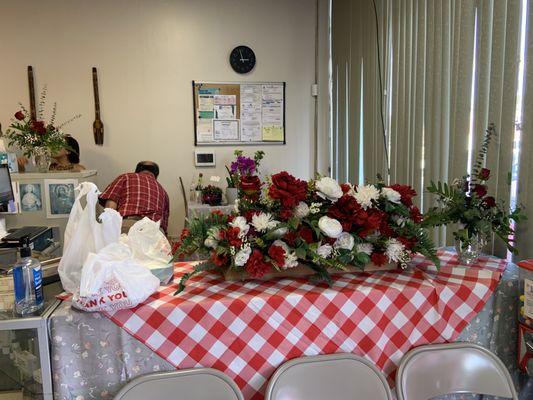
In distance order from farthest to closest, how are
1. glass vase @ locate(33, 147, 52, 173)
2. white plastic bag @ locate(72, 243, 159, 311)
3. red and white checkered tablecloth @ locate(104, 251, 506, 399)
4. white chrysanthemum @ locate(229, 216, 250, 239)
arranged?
1. glass vase @ locate(33, 147, 52, 173)
2. white chrysanthemum @ locate(229, 216, 250, 239)
3. red and white checkered tablecloth @ locate(104, 251, 506, 399)
4. white plastic bag @ locate(72, 243, 159, 311)

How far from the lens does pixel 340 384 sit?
116cm

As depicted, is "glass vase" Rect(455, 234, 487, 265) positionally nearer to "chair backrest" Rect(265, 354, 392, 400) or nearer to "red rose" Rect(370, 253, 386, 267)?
"red rose" Rect(370, 253, 386, 267)

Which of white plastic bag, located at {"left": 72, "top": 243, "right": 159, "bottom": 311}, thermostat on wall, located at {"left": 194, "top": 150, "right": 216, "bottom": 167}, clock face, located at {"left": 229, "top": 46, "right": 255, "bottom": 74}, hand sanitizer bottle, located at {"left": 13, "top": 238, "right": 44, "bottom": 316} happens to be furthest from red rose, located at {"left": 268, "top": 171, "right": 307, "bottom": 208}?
clock face, located at {"left": 229, "top": 46, "right": 255, "bottom": 74}

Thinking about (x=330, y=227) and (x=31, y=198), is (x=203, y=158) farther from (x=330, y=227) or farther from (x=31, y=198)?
(x=330, y=227)

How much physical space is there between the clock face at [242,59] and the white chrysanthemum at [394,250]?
2769 mm

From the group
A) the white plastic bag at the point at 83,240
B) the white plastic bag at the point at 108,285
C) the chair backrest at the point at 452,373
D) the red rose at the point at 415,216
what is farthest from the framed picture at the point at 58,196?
the chair backrest at the point at 452,373

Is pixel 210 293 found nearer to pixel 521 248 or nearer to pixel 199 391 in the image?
pixel 199 391

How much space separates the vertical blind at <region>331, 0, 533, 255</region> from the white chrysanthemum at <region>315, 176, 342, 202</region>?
0.71m

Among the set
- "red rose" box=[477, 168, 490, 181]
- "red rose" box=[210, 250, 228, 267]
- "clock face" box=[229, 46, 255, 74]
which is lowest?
"red rose" box=[210, 250, 228, 267]

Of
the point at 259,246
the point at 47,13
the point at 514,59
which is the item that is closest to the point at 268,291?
the point at 259,246

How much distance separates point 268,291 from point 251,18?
3.12 m

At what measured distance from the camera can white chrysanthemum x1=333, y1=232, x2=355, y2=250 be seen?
1315 millimetres

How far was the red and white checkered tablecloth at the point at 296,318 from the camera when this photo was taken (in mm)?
1148

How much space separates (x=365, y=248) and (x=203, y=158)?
260cm
